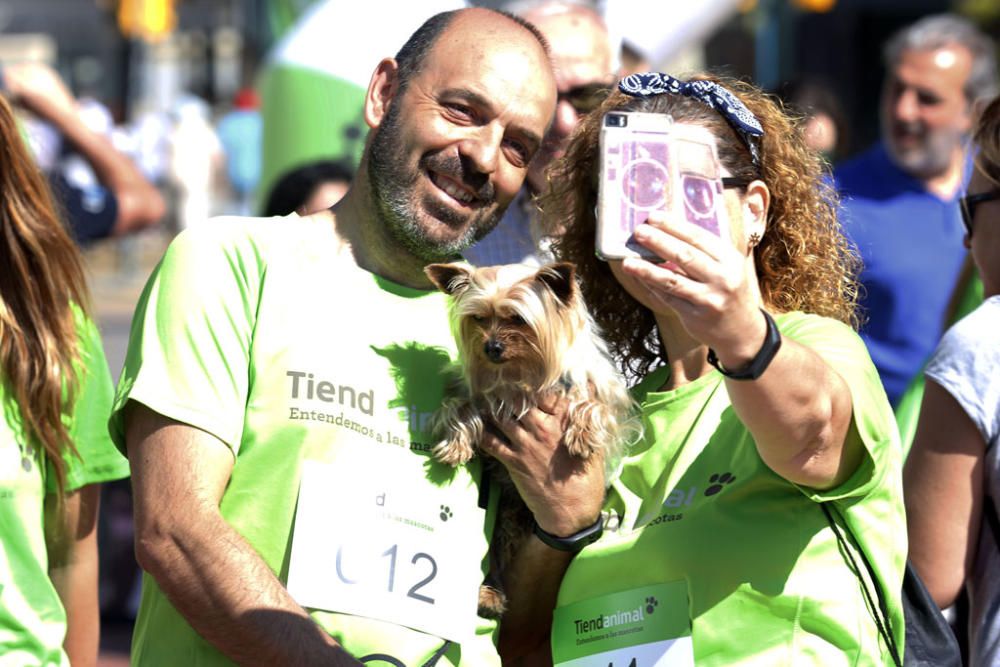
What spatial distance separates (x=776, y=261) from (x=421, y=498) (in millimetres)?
922

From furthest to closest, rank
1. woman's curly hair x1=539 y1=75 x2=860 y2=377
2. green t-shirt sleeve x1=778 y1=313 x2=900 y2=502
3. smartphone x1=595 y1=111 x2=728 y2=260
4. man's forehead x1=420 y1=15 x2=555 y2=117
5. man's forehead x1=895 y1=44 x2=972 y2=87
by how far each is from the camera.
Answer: man's forehead x1=895 y1=44 x2=972 y2=87 → man's forehead x1=420 y1=15 x2=555 y2=117 → woman's curly hair x1=539 y1=75 x2=860 y2=377 → green t-shirt sleeve x1=778 y1=313 x2=900 y2=502 → smartphone x1=595 y1=111 x2=728 y2=260

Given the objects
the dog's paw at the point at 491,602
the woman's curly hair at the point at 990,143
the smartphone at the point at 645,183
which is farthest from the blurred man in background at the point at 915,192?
the smartphone at the point at 645,183

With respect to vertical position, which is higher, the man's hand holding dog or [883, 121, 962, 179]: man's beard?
the man's hand holding dog

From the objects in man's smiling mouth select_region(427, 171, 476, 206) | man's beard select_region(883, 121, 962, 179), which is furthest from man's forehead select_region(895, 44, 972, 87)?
man's smiling mouth select_region(427, 171, 476, 206)

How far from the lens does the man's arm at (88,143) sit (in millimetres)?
5555

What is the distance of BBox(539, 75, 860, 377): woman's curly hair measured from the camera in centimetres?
307

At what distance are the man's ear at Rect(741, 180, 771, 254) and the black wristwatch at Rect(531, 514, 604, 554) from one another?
0.67 meters

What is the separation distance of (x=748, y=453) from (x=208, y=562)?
1080 mm

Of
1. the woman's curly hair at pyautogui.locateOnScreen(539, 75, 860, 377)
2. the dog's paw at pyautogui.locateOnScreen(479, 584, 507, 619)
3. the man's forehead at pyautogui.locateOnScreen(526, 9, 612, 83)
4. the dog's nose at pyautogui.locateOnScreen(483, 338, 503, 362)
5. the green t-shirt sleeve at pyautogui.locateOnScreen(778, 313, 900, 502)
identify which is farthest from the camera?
the man's forehead at pyautogui.locateOnScreen(526, 9, 612, 83)

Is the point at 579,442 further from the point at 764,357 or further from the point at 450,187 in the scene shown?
the point at 764,357

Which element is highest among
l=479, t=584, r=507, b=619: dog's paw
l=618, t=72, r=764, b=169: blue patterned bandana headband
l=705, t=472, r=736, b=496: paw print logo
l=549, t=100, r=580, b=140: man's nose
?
l=618, t=72, r=764, b=169: blue patterned bandana headband

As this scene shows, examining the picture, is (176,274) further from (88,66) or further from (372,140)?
(88,66)

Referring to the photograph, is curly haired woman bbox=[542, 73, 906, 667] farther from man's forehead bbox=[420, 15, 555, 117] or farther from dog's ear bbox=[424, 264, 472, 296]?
dog's ear bbox=[424, 264, 472, 296]

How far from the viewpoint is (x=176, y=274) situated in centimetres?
306
